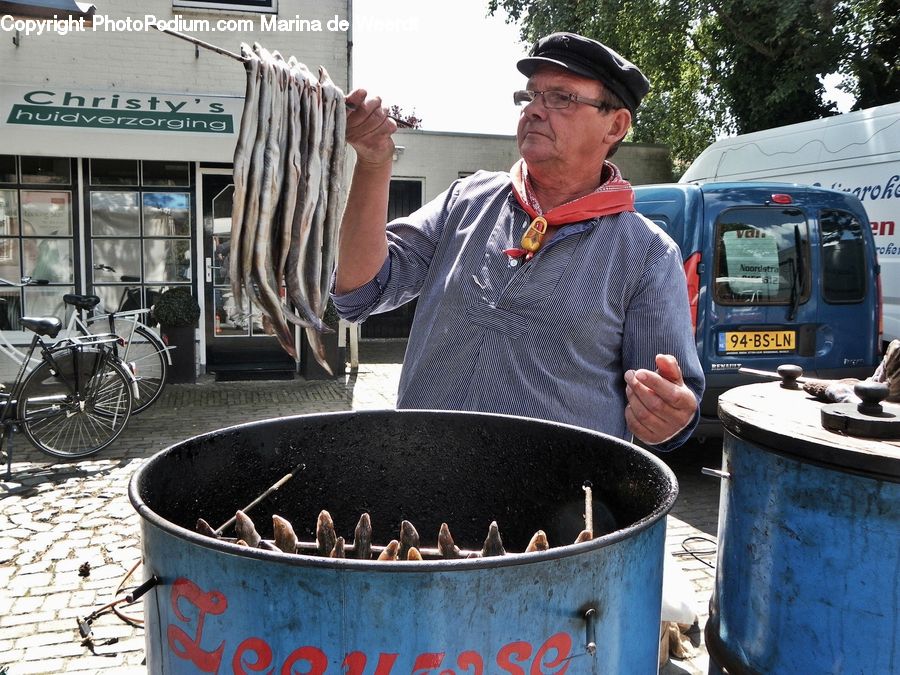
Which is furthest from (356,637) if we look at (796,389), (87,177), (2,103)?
(87,177)

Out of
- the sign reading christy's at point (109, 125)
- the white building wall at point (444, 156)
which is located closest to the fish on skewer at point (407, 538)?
the sign reading christy's at point (109, 125)

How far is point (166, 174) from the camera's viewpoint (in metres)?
9.77

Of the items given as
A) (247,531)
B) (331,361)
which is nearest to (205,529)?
(247,531)

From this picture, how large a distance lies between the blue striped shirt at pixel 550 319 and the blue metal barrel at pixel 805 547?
427 mm

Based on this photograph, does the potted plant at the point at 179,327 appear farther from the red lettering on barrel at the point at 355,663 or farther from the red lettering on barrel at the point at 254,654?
the red lettering on barrel at the point at 355,663

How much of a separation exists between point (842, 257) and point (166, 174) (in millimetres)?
8023

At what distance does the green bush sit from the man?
7.50 meters

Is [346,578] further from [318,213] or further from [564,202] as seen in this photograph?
[564,202]

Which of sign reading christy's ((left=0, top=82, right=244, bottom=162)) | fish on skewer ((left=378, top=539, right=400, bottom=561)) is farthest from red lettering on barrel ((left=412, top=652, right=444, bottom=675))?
sign reading christy's ((left=0, top=82, right=244, bottom=162))

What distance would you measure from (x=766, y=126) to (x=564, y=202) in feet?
46.4

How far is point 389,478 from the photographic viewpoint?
2254 mm

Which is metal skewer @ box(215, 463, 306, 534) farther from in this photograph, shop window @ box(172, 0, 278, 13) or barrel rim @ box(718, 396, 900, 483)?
shop window @ box(172, 0, 278, 13)

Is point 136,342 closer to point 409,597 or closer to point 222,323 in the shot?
point 222,323

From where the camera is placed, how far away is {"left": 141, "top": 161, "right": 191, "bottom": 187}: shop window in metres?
9.70
